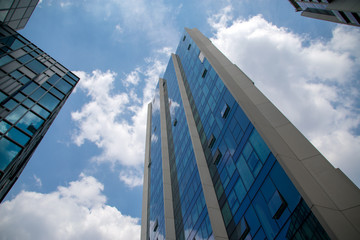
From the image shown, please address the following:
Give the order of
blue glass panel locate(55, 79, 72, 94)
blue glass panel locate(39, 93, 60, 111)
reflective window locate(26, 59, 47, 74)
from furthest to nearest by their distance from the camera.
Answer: blue glass panel locate(55, 79, 72, 94), reflective window locate(26, 59, 47, 74), blue glass panel locate(39, 93, 60, 111)

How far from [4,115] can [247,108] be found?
19.2 m

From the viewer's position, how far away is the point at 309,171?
46.7 feet

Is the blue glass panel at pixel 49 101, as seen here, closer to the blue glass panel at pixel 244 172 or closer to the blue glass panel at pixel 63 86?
the blue glass panel at pixel 63 86

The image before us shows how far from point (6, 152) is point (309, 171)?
63.5 feet

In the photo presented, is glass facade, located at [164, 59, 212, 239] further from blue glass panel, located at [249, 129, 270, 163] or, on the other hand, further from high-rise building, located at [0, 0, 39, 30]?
high-rise building, located at [0, 0, 39, 30]

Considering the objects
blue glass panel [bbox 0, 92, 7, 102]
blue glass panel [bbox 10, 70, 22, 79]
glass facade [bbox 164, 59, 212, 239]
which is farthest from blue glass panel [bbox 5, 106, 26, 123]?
glass facade [bbox 164, 59, 212, 239]

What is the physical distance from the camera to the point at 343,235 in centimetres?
1036

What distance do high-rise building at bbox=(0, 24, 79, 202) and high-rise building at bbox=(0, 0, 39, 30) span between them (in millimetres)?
905

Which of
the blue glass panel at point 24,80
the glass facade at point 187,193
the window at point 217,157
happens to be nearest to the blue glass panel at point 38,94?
the blue glass panel at point 24,80

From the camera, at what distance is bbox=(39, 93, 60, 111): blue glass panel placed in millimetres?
19659

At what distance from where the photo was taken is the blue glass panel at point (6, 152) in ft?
44.2

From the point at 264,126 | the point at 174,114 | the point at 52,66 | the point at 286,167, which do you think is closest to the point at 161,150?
the point at 174,114

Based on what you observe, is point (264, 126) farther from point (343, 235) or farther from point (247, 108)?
point (343, 235)

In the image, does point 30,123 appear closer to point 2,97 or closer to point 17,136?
point 17,136
